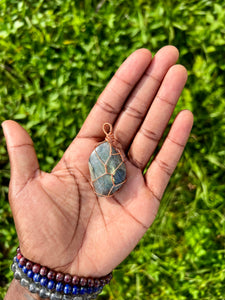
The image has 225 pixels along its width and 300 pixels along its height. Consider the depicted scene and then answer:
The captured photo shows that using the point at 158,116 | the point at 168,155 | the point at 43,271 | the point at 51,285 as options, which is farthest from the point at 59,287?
the point at 158,116

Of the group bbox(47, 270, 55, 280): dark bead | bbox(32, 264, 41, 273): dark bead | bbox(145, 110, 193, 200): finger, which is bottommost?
bbox(47, 270, 55, 280): dark bead

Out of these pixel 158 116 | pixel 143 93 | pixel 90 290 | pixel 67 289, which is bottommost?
pixel 90 290

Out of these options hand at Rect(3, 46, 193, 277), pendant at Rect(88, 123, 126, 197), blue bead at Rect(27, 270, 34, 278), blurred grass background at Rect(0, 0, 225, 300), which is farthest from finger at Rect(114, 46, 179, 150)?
blue bead at Rect(27, 270, 34, 278)

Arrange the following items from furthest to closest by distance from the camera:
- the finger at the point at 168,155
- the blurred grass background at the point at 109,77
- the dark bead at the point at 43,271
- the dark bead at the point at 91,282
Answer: the blurred grass background at the point at 109,77
the finger at the point at 168,155
the dark bead at the point at 91,282
the dark bead at the point at 43,271

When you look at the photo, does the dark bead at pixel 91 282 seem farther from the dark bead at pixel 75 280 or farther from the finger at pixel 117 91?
the finger at pixel 117 91

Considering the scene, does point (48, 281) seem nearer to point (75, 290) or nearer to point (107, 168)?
point (75, 290)

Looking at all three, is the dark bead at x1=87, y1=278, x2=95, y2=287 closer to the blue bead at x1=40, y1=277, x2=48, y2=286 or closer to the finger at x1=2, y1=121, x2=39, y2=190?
the blue bead at x1=40, y1=277, x2=48, y2=286

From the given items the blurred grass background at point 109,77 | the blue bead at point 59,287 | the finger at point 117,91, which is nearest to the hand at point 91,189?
the finger at point 117,91
